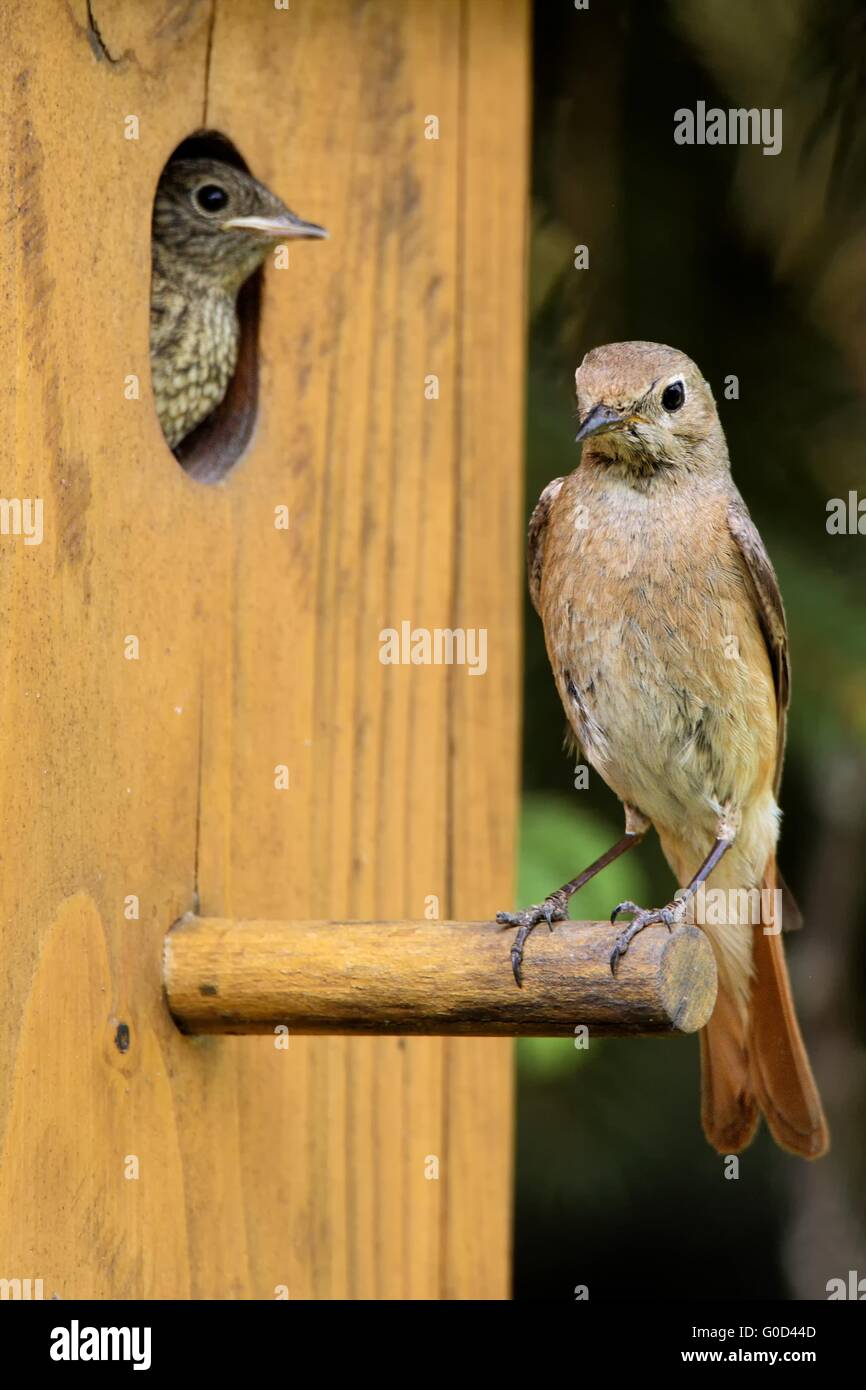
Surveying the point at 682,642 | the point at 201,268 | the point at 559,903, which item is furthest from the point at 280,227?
the point at 559,903

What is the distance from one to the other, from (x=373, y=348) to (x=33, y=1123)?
4.74 feet

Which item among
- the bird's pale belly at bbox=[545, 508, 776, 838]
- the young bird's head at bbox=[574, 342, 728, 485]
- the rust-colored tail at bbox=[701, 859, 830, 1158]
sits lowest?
the rust-colored tail at bbox=[701, 859, 830, 1158]

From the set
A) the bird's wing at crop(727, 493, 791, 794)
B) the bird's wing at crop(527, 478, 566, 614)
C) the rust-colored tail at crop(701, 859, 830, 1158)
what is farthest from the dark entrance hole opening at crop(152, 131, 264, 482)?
the rust-colored tail at crop(701, 859, 830, 1158)

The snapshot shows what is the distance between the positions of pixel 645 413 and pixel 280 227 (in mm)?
663

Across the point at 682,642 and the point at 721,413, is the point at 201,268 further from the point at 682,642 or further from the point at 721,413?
the point at 721,413

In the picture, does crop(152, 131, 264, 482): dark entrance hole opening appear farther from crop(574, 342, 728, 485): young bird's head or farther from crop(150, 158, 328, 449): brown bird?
crop(574, 342, 728, 485): young bird's head

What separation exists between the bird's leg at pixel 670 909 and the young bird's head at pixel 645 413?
2.03 feet

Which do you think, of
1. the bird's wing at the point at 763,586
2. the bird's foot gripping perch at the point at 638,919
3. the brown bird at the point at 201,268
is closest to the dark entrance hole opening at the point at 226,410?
the brown bird at the point at 201,268

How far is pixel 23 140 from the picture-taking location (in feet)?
8.16

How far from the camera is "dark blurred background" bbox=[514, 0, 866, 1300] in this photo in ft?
13.3

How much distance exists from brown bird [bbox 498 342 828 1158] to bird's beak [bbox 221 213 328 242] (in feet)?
1.68

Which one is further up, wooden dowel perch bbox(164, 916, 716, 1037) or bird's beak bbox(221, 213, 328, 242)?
bird's beak bbox(221, 213, 328, 242)

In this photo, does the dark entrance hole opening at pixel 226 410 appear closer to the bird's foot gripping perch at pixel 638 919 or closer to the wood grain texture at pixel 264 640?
the wood grain texture at pixel 264 640

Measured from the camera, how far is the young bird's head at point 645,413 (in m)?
2.95
